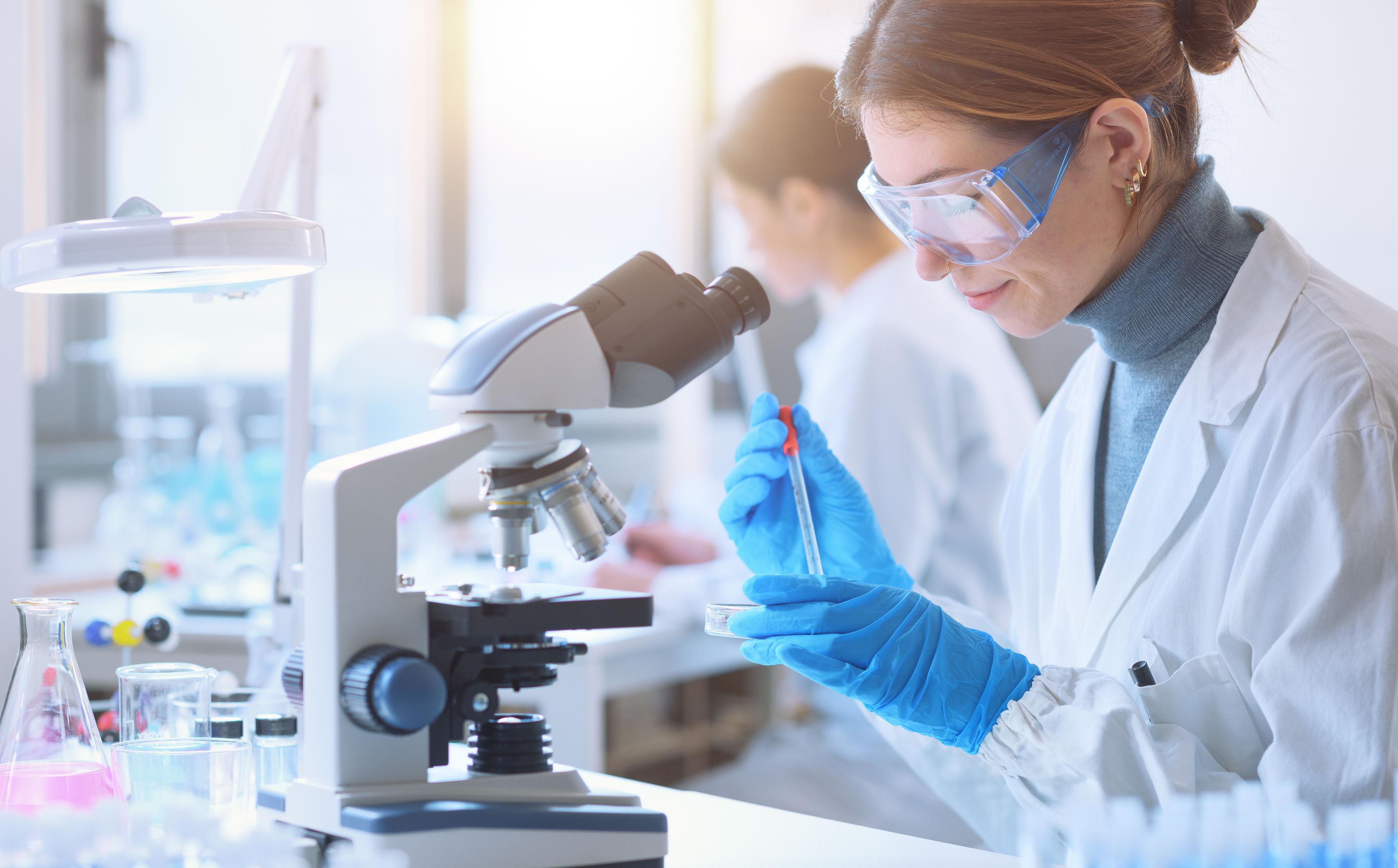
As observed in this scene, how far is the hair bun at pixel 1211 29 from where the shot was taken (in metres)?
1.23

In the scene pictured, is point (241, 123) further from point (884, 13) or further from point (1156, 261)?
point (1156, 261)

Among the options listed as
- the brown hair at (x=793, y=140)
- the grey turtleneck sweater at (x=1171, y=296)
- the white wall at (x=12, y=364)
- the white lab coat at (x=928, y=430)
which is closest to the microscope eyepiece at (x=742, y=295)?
the grey turtleneck sweater at (x=1171, y=296)

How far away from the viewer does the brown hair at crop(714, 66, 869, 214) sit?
8.20 ft

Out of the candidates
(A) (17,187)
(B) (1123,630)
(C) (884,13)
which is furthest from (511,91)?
(B) (1123,630)

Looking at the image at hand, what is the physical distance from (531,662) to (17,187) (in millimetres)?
1054

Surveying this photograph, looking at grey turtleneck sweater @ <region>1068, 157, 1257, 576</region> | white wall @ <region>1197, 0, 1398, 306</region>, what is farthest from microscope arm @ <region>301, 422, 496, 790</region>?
white wall @ <region>1197, 0, 1398, 306</region>

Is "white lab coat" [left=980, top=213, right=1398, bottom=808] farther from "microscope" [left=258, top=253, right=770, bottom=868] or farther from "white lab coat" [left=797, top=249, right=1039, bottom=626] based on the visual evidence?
"white lab coat" [left=797, top=249, right=1039, bottom=626]

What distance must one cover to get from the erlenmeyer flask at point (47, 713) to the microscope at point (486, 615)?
0.19 m

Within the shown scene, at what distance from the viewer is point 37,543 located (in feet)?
9.98

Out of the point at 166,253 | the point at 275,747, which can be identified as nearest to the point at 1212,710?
the point at 275,747

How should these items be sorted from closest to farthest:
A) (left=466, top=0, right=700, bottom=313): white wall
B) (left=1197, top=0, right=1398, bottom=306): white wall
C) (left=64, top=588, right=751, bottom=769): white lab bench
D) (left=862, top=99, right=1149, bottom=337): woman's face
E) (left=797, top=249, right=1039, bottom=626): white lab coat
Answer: (left=862, top=99, right=1149, bottom=337): woman's face → (left=1197, top=0, right=1398, bottom=306): white wall → (left=64, top=588, right=751, bottom=769): white lab bench → (left=797, top=249, right=1039, bottom=626): white lab coat → (left=466, top=0, right=700, bottom=313): white wall

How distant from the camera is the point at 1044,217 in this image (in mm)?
1194

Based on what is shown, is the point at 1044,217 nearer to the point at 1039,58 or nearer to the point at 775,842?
the point at 1039,58

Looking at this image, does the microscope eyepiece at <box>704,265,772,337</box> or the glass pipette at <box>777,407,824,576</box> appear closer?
the microscope eyepiece at <box>704,265,772,337</box>
